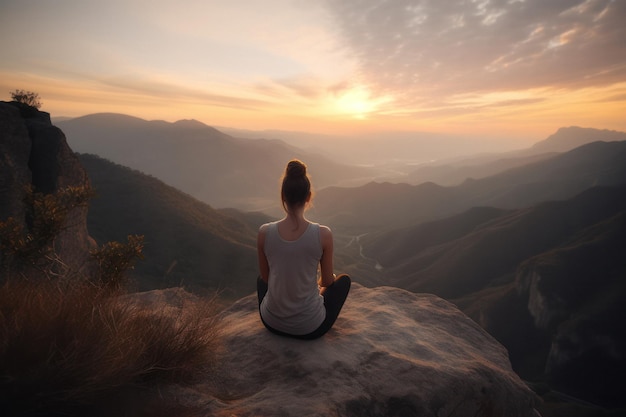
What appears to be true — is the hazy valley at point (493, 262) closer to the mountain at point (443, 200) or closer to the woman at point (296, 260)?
the woman at point (296, 260)

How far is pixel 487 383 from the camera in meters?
4.71

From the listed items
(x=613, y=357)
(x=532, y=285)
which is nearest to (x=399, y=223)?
(x=532, y=285)

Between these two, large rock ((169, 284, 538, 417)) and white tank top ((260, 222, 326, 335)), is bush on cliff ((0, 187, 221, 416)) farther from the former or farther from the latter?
white tank top ((260, 222, 326, 335))

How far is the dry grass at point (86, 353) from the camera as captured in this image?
2.61 meters

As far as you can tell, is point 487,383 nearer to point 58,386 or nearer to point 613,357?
point 58,386

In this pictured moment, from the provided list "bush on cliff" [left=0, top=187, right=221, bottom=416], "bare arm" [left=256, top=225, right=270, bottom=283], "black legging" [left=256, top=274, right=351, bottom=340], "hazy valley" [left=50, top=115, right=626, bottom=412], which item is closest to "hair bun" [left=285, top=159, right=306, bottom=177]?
"bare arm" [left=256, top=225, right=270, bottom=283]

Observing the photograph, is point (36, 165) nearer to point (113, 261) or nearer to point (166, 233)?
point (113, 261)

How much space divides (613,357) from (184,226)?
247 feet

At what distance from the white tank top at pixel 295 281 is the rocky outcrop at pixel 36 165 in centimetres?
1278

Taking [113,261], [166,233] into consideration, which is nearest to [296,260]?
[113,261]

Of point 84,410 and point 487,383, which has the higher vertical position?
point 84,410

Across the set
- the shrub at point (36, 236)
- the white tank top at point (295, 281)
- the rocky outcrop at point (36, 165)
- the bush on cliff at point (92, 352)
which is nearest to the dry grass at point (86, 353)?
the bush on cliff at point (92, 352)

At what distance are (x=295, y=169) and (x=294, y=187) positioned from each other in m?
0.25

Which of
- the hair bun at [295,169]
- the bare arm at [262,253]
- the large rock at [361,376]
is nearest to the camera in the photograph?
the large rock at [361,376]
